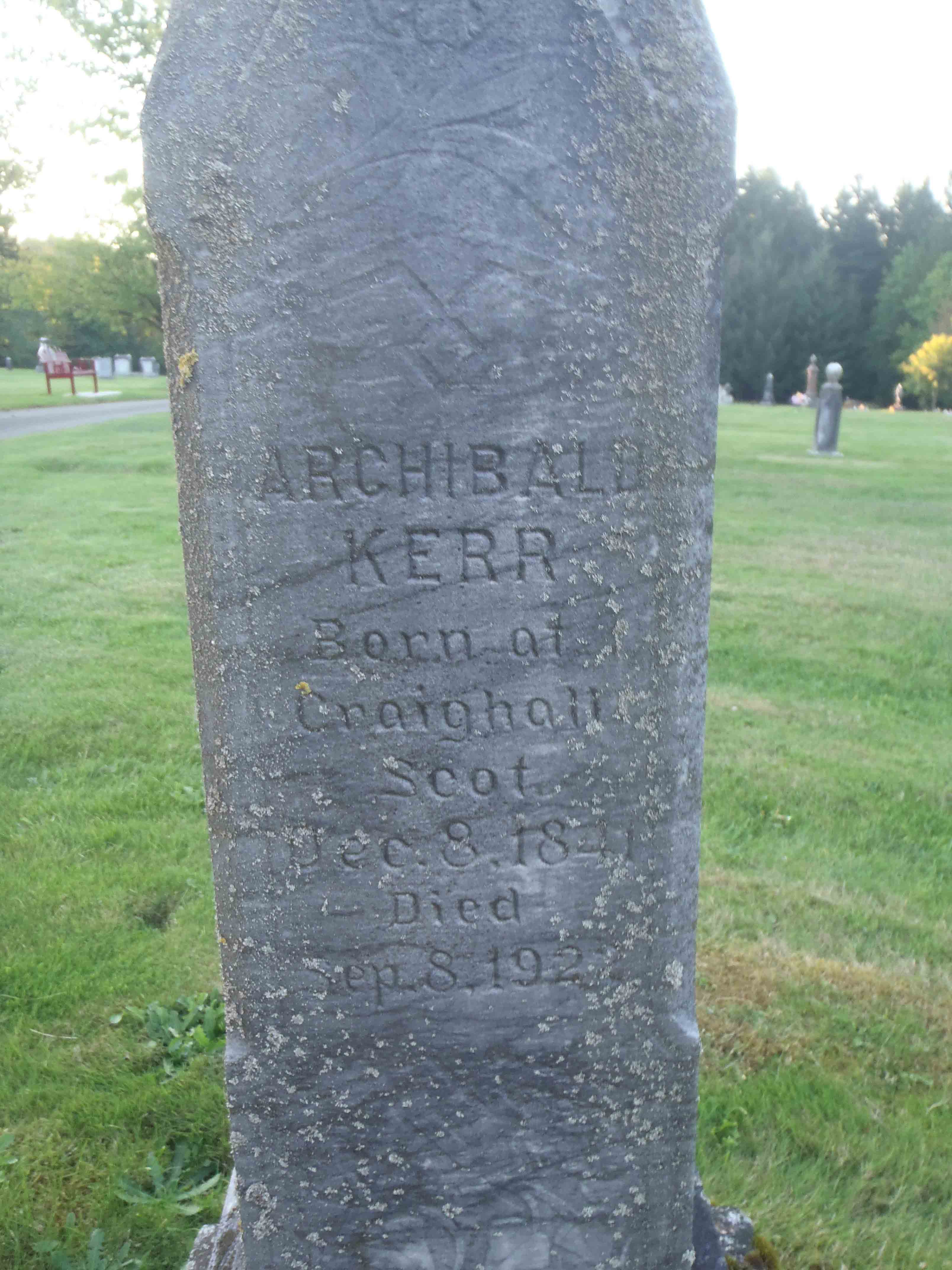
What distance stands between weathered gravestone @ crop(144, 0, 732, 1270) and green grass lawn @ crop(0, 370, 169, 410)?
82.1 ft

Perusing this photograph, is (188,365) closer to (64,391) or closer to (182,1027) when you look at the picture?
(182,1027)

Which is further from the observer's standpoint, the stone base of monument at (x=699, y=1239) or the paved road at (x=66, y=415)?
the paved road at (x=66, y=415)

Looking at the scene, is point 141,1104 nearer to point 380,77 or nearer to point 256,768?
point 256,768

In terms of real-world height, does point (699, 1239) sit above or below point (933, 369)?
below

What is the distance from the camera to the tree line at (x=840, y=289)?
44.9 metres

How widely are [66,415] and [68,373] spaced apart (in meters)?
11.8

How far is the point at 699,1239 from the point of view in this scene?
7.29 ft

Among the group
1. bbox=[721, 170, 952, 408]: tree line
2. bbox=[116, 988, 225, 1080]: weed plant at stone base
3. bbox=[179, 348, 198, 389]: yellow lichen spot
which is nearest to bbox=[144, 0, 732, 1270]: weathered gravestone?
bbox=[179, 348, 198, 389]: yellow lichen spot

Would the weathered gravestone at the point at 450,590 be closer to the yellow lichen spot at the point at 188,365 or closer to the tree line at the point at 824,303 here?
the yellow lichen spot at the point at 188,365

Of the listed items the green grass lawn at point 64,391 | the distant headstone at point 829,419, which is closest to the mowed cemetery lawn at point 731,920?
the distant headstone at point 829,419

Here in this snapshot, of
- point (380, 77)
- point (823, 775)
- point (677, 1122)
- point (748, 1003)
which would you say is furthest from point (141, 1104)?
point (823, 775)

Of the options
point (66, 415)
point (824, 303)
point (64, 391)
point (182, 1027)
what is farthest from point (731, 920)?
point (824, 303)

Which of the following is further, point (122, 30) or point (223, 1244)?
point (122, 30)

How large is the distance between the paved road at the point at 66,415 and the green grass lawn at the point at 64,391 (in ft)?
2.04
